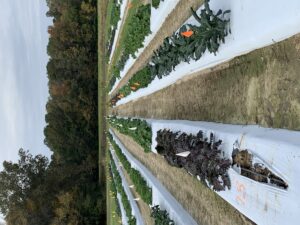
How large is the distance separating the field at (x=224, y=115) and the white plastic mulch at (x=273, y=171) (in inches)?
0.5

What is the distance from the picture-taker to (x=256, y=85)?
20.5ft

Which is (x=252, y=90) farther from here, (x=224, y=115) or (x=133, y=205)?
(x=133, y=205)

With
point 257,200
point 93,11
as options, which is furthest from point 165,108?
point 93,11

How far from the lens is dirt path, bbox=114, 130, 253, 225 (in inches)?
293

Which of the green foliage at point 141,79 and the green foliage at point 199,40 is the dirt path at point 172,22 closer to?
the green foliage at point 141,79

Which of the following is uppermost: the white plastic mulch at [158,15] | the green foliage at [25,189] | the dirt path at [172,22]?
the white plastic mulch at [158,15]

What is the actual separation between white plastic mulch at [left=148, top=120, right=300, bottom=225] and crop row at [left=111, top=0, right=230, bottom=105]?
1.50 meters

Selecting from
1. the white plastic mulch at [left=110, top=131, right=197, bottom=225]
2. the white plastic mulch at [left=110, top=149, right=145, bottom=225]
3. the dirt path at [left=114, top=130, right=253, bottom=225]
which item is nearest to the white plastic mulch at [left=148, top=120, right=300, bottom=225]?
the dirt path at [left=114, top=130, right=253, bottom=225]

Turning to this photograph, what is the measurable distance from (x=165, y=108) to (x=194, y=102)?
309 cm

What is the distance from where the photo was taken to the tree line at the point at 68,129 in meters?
31.7

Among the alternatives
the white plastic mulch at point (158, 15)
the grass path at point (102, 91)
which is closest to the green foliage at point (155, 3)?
the white plastic mulch at point (158, 15)

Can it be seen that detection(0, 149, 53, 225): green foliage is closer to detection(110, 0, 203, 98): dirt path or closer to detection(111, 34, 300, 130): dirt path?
detection(110, 0, 203, 98): dirt path

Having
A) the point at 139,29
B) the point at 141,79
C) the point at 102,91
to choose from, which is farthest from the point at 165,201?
the point at 102,91

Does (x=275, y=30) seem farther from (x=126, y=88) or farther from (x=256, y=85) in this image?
(x=126, y=88)
